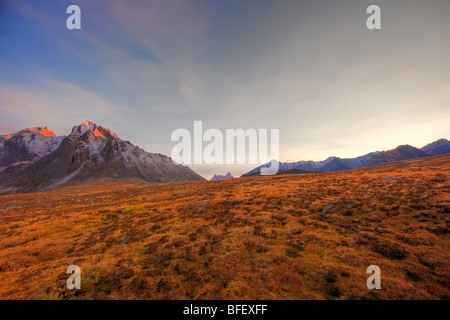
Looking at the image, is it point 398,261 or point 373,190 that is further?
point 373,190

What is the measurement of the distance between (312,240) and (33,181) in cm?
24303

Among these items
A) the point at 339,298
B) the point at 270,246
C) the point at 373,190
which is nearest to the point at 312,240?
the point at 270,246

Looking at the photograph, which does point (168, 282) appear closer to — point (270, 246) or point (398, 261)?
point (270, 246)

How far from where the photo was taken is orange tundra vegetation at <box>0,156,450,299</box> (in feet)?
26.4

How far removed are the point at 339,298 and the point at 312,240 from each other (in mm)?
5128

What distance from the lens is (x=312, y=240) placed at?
39.7 feet

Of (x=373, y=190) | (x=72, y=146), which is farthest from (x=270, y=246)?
(x=72, y=146)

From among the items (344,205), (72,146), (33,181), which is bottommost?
(33,181)

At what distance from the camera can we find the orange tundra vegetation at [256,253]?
805 centimetres

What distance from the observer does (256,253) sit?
11.1 metres

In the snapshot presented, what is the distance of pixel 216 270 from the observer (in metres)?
9.63

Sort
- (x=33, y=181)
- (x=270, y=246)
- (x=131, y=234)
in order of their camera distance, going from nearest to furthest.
→ (x=270, y=246) < (x=131, y=234) < (x=33, y=181)

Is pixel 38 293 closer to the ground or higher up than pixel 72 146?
closer to the ground
